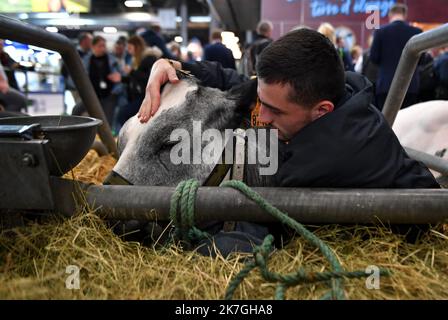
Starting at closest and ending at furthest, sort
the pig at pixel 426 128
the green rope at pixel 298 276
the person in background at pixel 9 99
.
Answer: the green rope at pixel 298 276
the pig at pixel 426 128
the person in background at pixel 9 99

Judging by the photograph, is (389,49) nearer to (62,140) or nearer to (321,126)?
(321,126)

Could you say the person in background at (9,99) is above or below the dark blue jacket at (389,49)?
below

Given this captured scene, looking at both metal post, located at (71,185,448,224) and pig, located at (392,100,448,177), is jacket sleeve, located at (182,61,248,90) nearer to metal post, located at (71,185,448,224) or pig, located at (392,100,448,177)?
metal post, located at (71,185,448,224)

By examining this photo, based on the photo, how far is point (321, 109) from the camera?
4.23ft

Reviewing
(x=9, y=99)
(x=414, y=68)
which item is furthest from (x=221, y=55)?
(x=9, y=99)

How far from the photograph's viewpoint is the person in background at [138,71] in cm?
498

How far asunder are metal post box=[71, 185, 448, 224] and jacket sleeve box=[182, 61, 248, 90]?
69cm

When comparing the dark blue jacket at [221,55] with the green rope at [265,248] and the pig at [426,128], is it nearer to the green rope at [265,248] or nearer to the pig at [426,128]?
the pig at [426,128]

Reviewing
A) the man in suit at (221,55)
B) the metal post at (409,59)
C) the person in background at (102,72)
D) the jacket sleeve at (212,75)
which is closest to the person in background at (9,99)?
the person in background at (102,72)

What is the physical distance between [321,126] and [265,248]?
1.21 feet

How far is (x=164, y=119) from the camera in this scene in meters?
1.44

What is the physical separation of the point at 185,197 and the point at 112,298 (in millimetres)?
307

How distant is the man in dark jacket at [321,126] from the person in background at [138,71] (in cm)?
379

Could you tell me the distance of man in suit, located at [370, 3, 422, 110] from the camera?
4164mm
